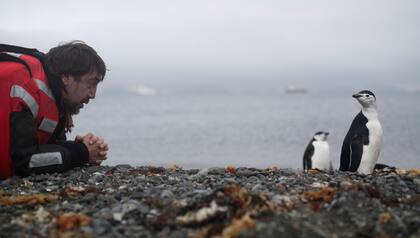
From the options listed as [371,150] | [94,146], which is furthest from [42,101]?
[371,150]

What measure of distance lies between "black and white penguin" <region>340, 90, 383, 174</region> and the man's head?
4.04 meters

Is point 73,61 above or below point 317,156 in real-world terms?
above

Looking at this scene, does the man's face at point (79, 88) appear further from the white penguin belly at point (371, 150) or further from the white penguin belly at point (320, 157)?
the white penguin belly at point (320, 157)

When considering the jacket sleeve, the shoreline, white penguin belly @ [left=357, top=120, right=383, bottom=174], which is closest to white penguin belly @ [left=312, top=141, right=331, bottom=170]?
white penguin belly @ [left=357, top=120, right=383, bottom=174]

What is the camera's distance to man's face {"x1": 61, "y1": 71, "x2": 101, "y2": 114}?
545 cm

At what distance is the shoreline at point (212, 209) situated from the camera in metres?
3.39

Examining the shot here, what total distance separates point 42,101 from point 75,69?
17.4 inches

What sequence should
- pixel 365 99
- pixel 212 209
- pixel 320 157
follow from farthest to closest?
pixel 320 157 < pixel 365 99 < pixel 212 209

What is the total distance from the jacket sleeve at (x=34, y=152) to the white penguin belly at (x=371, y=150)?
13.2 ft

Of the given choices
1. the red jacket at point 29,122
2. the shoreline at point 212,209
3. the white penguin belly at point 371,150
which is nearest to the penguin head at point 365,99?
the white penguin belly at point 371,150

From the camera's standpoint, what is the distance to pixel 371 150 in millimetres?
7848

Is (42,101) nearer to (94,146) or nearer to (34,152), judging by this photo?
(34,152)

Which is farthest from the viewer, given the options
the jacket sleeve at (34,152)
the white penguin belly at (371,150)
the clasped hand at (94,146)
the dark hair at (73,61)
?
the white penguin belly at (371,150)

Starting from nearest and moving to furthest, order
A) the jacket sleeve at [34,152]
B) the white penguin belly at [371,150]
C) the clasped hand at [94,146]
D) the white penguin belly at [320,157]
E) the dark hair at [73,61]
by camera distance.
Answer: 1. the jacket sleeve at [34,152]
2. the dark hair at [73,61]
3. the clasped hand at [94,146]
4. the white penguin belly at [371,150]
5. the white penguin belly at [320,157]
